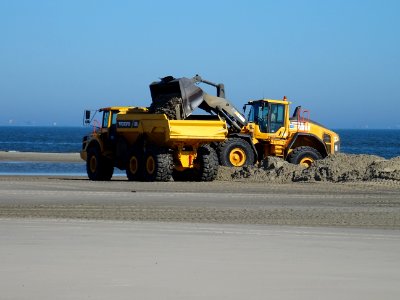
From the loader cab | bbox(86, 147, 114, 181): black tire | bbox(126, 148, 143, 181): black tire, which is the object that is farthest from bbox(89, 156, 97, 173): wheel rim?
the loader cab

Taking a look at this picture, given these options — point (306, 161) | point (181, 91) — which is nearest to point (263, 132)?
point (306, 161)

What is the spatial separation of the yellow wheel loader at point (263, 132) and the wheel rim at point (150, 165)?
2226 mm

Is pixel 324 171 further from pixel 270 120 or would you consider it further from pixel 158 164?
pixel 158 164

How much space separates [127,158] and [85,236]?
55.8 feet

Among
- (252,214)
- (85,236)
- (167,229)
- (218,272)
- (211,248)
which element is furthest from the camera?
(252,214)

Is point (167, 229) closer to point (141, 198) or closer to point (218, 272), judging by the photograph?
point (218, 272)

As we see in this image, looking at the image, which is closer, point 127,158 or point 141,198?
point 141,198

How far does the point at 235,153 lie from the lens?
1234 inches

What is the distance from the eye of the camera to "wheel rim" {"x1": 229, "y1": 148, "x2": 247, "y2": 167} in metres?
31.2

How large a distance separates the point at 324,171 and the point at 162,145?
527 centimetres

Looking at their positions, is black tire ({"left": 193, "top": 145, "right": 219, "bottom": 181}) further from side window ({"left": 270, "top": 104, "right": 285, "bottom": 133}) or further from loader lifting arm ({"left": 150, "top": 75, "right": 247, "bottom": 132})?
side window ({"left": 270, "top": 104, "right": 285, "bottom": 133})

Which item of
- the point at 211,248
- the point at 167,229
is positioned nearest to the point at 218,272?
the point at 211,248

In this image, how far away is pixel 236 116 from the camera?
103 feet

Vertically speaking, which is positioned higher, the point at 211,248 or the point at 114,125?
the point at 114,125
